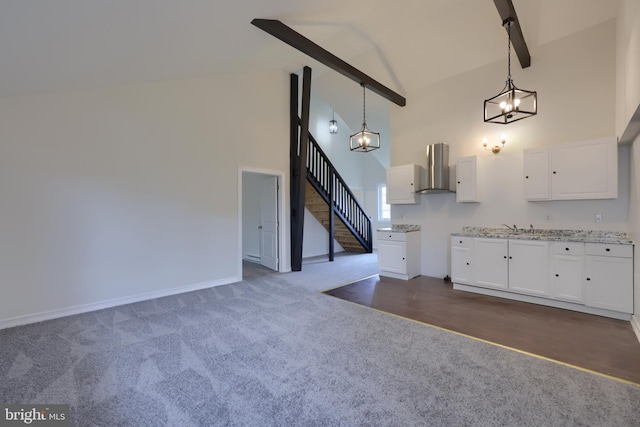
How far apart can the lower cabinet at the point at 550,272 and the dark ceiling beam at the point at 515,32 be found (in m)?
2.61

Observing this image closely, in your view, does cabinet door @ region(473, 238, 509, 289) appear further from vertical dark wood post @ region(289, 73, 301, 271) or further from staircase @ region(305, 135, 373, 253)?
staircase @ region(305, 135, 373, 253)

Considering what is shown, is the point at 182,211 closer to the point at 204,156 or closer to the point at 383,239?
the point at 204,156

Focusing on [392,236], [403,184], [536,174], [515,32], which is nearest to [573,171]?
[536,174]

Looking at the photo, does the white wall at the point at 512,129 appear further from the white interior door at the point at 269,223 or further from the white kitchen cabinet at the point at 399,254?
the white interior door at the point at 269,223

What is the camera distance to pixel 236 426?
65.4 inches

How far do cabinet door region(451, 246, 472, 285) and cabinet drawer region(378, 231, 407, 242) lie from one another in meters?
0.84

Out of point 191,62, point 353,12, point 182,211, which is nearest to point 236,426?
point 182,211

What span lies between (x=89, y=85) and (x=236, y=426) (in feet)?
13.3

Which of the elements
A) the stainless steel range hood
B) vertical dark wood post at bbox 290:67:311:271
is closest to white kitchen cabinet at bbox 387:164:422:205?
the stainless steel range hood

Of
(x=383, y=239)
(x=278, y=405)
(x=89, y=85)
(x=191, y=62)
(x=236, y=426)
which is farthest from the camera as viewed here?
(x=383, y=239)

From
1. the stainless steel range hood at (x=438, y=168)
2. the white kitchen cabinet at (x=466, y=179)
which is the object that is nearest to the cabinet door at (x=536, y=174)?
the white kitchen cabinet at (x=466, y=179)

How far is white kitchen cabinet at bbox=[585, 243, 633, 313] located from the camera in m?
3.11

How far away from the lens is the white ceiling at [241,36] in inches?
90.7

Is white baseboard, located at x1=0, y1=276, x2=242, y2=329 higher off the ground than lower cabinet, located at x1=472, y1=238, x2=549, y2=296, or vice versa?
lower cabinet, located at x1=472, y1=238, x2=549, y2=296
